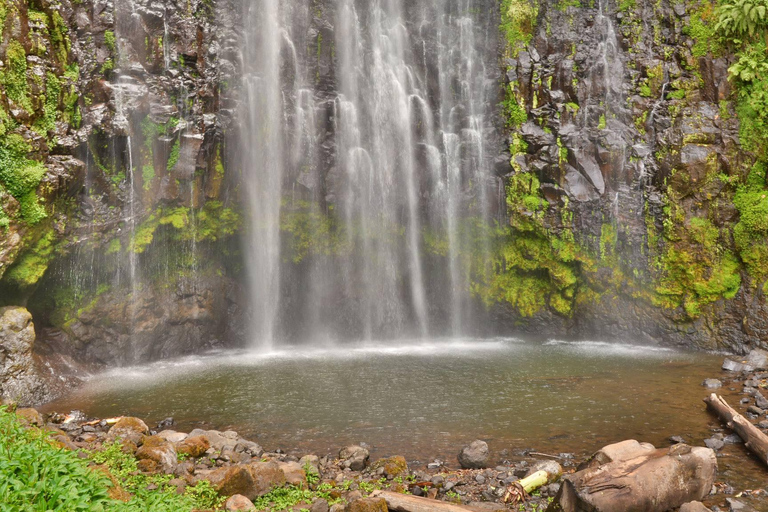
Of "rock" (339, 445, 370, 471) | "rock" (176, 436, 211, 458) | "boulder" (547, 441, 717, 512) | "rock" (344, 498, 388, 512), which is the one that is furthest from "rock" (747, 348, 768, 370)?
"rock" (176, 436, 211, 458)

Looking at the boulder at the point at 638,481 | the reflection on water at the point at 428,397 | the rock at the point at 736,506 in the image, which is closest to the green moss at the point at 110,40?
the reflection on water at the point at 428,397

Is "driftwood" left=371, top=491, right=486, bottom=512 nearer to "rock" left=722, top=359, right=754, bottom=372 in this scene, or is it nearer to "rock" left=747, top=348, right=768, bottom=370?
"rock" left=722, top=359, right=754, bottom=372

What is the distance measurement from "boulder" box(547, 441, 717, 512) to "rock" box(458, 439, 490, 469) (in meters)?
1.90

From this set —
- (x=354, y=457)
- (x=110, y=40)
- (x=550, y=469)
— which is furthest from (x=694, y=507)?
(x=110, y=40)

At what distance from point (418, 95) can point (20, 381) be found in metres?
16.2

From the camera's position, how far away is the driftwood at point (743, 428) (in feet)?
28.1

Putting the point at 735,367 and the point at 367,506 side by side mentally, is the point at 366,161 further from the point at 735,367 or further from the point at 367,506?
the point at 367,506

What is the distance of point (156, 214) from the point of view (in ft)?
58.8

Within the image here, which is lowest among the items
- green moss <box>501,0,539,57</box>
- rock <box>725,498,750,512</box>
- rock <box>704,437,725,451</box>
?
rock <box>725,498,750,512</box>

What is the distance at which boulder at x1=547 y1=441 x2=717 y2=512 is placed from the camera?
6.51 metres

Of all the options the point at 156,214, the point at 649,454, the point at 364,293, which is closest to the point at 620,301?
the point at 364,293

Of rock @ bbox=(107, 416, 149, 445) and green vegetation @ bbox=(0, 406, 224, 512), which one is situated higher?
green vegetation @ bbox=(0, 406, 224, 512)

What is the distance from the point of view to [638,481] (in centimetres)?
665

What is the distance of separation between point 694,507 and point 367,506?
3.94 metres
